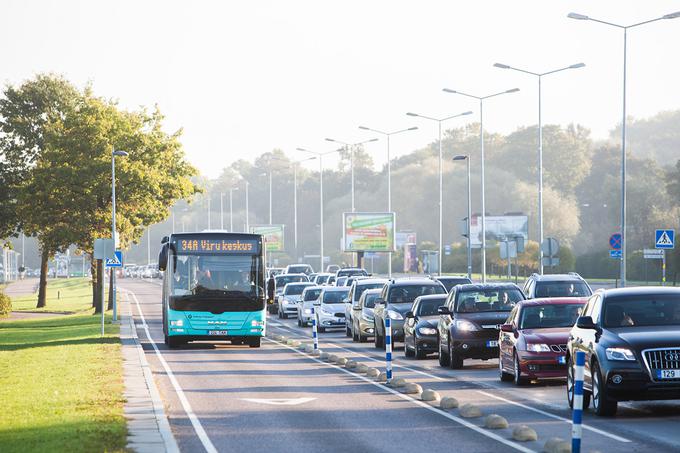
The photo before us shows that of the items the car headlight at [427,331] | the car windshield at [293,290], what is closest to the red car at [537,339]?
the car headlight at [427,331]

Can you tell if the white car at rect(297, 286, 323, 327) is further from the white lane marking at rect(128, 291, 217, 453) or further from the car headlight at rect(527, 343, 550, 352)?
the car headlight at rect(527, 343, 550, 352)

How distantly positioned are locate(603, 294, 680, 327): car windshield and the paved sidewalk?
20.2 ft

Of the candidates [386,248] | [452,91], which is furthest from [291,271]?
[452,91]

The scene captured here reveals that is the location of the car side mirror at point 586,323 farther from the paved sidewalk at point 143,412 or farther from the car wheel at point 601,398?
the paved sidewalk at point 143,412

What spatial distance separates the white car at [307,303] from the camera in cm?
5254

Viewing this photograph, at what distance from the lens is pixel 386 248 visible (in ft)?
304

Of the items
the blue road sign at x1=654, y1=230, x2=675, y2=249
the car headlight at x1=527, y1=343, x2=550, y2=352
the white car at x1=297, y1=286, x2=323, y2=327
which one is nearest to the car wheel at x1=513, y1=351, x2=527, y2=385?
the car headlight at x1=527, y1=343, x2=550, y2=352

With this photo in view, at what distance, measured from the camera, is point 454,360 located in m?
28.0

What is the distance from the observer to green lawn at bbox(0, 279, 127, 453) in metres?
14.9

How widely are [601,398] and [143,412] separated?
6235 mm

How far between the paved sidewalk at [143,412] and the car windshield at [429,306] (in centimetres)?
685

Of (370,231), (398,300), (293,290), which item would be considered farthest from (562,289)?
(370,231)

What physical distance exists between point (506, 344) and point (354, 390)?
9.59 feet

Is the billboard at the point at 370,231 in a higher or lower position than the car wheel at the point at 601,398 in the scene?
higher
